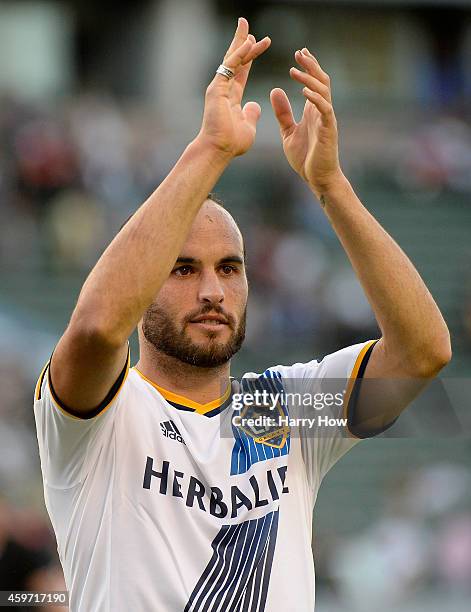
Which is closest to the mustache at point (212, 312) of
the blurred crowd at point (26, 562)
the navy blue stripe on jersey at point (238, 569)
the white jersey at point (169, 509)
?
the white jersey at point (169, 509)

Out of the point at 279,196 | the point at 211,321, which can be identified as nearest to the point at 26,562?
the point at 211,321

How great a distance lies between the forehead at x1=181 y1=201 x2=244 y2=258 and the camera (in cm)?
359

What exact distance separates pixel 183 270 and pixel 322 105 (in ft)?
2.27

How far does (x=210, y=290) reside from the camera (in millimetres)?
3471

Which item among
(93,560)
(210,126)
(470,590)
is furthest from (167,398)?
(470,590)

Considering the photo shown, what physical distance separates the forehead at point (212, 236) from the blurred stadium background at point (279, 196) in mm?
3109

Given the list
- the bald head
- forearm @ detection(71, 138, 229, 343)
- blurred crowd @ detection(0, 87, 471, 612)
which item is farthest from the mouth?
blurred crowd @ detection(0, 87, 471, 612)

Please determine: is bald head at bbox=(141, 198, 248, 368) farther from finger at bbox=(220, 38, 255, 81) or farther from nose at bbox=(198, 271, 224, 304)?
finger at bbox=(220, 38, 255, 81)

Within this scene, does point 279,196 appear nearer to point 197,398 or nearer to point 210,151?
point 197,398

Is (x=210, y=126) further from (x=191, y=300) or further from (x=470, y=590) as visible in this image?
(x=470, y=590)

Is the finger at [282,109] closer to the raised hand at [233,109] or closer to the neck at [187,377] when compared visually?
the raised hand at [233,109]

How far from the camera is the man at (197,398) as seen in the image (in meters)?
3.11

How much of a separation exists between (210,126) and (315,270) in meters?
9.72

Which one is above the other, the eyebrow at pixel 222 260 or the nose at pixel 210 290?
the eyebrow at pixel 222 260
